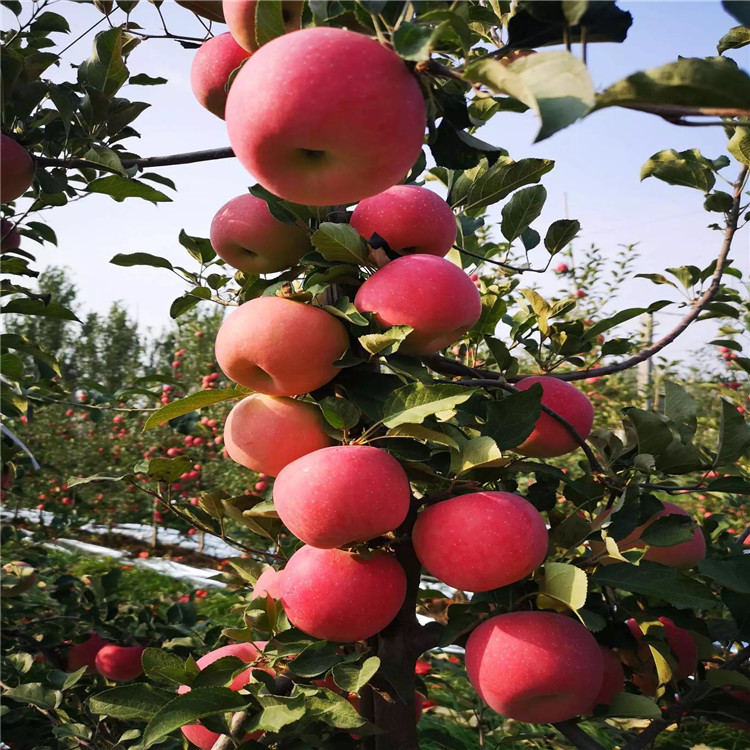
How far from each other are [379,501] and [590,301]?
15.6ft

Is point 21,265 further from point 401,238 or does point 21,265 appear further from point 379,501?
point 379,501

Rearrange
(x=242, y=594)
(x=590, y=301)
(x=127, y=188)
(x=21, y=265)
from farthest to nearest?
(x=590, y=301), (x=21, y=265), (x=242, y=594), (x=127, y=188)

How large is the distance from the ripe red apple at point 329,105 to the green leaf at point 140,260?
60 centimetres

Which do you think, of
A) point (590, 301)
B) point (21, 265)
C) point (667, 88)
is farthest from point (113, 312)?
point (667, 88)

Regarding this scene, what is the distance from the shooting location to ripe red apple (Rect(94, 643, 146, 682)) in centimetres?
172

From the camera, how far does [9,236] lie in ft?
4.94

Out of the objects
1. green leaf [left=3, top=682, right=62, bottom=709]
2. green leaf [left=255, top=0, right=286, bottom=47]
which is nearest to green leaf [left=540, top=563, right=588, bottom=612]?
green leaf [left=255, top=0, right=286, bottom=47]

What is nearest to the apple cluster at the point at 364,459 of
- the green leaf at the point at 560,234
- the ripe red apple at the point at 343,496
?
the ripe red apple at the point at 343,496

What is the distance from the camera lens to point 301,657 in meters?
0.82

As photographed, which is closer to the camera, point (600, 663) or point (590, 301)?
point (600, 663)

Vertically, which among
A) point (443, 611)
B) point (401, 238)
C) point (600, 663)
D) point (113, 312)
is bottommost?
point (113, 312)

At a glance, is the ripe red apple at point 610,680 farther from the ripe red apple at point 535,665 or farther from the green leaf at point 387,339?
the green leaf at point 387,339

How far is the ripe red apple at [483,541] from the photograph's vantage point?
0.77 metres

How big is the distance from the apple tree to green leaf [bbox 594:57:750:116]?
0.07 metres
